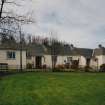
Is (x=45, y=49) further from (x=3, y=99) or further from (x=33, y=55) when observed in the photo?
(x=3, y=99)

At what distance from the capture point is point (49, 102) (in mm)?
18422

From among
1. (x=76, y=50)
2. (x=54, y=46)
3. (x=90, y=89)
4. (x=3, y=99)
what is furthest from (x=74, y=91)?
(x=76, y=50)

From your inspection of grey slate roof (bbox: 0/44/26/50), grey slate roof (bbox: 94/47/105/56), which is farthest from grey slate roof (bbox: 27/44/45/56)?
grey slate roof (bbox: 94/47/105/56)

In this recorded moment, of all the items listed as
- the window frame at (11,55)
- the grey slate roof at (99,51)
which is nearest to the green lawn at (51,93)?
the window frame at (11,55)

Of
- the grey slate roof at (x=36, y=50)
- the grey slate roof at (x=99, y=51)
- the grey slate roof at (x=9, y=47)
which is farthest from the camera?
the grey slate roof at (x=99, y=51)

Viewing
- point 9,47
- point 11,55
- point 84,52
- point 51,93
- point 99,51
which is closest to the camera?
point 51,93

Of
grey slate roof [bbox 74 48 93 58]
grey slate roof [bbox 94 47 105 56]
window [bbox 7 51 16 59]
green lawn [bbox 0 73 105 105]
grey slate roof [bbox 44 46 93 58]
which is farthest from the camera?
grey slate roof [bbox 74 48 93 58]

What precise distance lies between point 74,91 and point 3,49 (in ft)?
112

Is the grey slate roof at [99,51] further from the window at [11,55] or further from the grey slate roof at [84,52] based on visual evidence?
the window at [11,55]

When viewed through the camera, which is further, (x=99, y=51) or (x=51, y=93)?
(x=99, y=51)

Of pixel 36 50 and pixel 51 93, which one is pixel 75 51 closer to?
pixel 36 50

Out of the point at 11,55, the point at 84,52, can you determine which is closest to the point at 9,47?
the point at 11,55

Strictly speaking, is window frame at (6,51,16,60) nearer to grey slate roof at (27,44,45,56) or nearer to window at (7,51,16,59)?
window at (7,51,16,59)

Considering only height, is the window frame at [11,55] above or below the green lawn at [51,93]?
above
